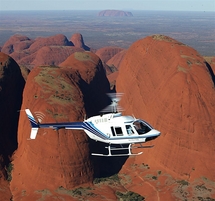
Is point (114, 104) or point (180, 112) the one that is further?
point (180, 112)

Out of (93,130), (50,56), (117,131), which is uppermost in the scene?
(117,131)

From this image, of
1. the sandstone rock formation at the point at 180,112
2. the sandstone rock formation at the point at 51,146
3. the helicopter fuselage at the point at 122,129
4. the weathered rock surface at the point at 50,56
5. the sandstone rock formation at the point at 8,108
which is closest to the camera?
the helicopter fuselage at the point at 122,129

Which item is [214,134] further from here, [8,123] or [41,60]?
[41,60]

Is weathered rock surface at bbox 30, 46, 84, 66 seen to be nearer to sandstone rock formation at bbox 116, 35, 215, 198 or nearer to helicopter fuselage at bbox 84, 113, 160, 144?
sandstone rock formation at bbox 116, 35, 215, 198

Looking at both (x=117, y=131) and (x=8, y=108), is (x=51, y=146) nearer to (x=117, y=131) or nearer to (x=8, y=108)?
(x=8, y=108)

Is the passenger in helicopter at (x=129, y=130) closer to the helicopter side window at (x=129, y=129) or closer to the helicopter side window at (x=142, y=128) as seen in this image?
the helicopter side window at (x=129, y=129)

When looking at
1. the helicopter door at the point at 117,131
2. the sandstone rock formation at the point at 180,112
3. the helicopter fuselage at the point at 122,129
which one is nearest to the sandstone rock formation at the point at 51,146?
the sandstone rock formation at the point at 180,112

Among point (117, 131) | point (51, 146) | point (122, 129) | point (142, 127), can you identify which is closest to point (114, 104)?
point (122, 129)
